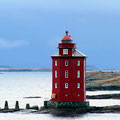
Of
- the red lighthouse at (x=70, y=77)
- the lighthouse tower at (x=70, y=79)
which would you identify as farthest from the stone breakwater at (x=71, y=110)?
the red lighthouse at (x=70, y=77)

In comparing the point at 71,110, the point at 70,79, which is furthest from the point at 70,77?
the point at 71,110

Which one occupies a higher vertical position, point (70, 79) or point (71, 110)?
point (70, 79)

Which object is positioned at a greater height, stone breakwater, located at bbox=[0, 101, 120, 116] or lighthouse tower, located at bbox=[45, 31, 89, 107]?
lighthouse tower, located at bbox=[45, 31, 89, 107]

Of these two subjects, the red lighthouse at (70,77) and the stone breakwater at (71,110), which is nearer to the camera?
the stone breakwater at (71,110)

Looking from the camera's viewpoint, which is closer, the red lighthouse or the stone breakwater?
the stone breakwater

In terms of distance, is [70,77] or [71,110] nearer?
[71,110]

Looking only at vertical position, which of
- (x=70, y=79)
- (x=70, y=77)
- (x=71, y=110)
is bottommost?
(x=71, y=110)

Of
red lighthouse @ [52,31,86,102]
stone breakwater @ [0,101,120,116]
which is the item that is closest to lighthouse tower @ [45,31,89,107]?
red lighthouse @ [52,31,86,102]

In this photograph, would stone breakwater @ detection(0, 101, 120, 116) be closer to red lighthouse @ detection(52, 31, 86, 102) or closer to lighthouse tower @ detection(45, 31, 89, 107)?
lighthouse tower @ detection(45, 31, 89, 107)

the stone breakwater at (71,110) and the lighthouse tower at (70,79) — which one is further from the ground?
the lighthouse tower at (70,79)

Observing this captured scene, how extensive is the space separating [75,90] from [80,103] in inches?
99.6

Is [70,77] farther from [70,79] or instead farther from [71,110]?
[71,110]

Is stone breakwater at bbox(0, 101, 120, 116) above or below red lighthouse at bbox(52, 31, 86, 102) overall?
below

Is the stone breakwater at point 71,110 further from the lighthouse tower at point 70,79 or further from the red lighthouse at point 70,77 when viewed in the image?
the red lighthouse at point 70,77
